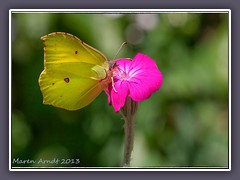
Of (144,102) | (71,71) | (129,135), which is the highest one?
(71,71)

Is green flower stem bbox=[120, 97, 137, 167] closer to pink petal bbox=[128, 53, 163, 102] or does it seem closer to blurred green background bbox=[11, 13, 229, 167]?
pink petal bbox=[128, 53, 163, 102]

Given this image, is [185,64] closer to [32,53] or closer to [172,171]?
[172,171]

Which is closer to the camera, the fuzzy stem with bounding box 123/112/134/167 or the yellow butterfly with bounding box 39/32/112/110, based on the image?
the fuzzy stem with bounding box 123/112/134/167

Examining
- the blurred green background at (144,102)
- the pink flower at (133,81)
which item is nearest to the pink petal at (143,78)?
the pink flower at (133,81)

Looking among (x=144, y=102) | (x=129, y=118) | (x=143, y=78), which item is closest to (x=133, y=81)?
(x=143, y=78)

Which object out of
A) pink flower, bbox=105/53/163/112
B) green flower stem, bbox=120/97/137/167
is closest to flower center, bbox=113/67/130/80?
pink flower, bbox=105/53/163/112

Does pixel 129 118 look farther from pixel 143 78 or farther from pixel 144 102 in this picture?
pixel 144 102
